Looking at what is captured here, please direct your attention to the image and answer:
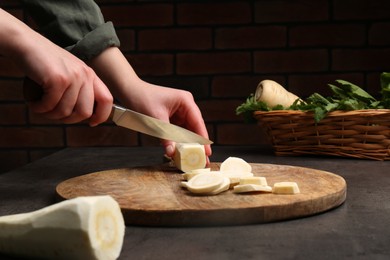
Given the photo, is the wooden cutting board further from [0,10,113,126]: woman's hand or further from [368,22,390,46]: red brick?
[368,22,390,46]: red brick

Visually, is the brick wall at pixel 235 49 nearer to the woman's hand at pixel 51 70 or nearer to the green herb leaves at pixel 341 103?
the green herb leaves at pixel 341 103

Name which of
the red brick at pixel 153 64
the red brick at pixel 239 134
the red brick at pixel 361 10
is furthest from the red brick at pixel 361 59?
the red brick at pixel 153 64

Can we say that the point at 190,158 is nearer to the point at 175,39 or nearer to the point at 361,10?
the point at 175,39

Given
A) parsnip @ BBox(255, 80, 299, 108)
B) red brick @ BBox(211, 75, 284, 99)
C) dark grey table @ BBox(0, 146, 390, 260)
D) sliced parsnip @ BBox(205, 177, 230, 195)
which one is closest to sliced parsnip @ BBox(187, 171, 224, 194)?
sliced parsnip @ BBox(205, 177, 230, 195)

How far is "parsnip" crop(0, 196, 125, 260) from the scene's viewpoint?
62 cm

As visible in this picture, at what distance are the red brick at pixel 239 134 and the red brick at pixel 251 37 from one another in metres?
0.33

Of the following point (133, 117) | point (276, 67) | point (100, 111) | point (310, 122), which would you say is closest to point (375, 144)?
point (310, 122)

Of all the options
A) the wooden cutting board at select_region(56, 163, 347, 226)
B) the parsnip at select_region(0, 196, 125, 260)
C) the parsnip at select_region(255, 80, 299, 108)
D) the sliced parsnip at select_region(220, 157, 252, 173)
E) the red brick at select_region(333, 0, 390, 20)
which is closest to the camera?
the parsnip at select_region(0, 196, 125, 260)

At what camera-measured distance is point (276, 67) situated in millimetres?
2352

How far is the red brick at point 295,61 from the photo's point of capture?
7.66 feet

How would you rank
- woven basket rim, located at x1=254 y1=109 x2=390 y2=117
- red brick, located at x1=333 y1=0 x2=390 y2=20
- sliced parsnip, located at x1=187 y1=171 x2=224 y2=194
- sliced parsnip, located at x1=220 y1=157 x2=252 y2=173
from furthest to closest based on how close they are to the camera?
red brick, located at x1=333 y1=0 x2=390 y2=20 → woven basket rim, located at x1=254 y1=109 x2=390 y2=117 → sliced parsnip, located at x1=220 y1=157 x2=252 y2=173 → sliced parsnip, located at x1=187 y1=171 x2=224 y2=194

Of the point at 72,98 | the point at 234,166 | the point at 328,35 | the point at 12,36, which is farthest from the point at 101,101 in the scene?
the point at 328,35

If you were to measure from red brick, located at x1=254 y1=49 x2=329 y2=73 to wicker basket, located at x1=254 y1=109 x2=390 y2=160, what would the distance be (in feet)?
2.59

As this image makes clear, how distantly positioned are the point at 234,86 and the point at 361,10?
1.93 ft
